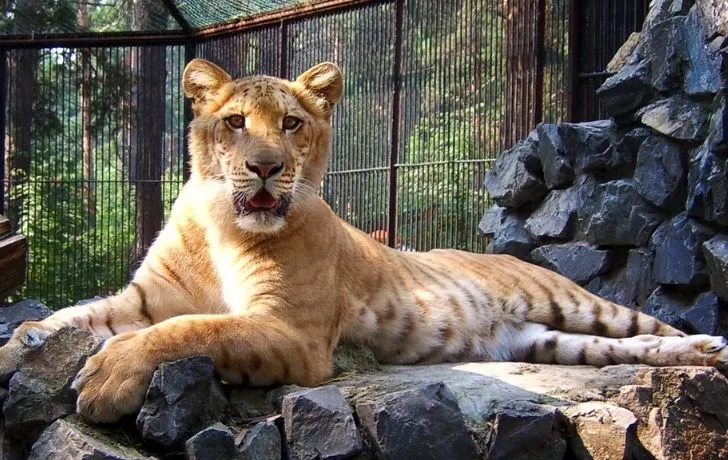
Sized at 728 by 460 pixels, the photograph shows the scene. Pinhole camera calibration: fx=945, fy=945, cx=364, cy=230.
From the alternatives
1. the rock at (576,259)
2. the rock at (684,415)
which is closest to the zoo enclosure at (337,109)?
the rock at (576,259)

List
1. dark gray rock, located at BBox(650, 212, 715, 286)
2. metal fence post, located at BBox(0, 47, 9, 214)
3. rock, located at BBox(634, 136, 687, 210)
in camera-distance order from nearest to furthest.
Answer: dark gray rock, located at BBox(650, 212, 715, 286), rock, located at BBox(634, 136, 687, 210), metal fence post, located at BBox(0, 47, 9, 214)

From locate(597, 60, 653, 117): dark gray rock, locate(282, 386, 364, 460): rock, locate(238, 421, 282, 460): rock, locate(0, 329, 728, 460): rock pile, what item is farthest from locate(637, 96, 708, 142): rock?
locate(238, 421, 282, 460): rock

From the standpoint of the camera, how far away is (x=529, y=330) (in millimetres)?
4867

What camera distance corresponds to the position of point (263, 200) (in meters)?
3.79

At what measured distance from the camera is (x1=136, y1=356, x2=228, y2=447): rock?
283 cm

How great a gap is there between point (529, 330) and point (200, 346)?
87.9 inches

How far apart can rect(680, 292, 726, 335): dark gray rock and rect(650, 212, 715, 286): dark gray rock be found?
0.13 metres

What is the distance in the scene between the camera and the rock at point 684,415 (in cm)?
325

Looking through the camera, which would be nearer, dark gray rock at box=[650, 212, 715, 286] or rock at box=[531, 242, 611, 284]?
dark gray rock at box=[650, 212, 715, 286]

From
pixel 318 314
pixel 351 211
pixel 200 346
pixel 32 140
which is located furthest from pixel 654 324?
pixel 32 140

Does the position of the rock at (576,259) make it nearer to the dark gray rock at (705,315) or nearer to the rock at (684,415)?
the dark gray rock at (705,315)

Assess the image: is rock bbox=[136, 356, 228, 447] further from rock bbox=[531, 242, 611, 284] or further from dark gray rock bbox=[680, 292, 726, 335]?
rock bbox=[531, 242, 611, 284]

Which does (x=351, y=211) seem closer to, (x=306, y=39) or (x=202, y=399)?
(x=306, y=39)

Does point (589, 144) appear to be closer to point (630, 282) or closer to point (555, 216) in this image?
point (555, 216)
